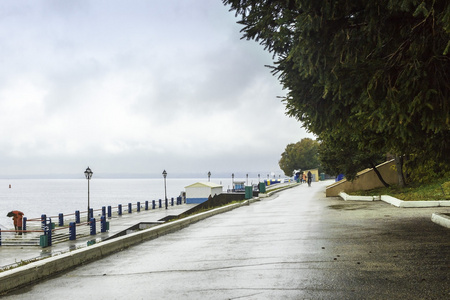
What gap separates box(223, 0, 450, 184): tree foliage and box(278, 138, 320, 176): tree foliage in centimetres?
8575

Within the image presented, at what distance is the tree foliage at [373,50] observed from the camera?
645cm

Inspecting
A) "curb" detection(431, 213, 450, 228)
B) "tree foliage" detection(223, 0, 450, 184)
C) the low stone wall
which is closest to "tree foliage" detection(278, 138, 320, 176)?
the low stone wall

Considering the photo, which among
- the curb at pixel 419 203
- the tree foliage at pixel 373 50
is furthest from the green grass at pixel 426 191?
the tree foliage at pixel 373 50

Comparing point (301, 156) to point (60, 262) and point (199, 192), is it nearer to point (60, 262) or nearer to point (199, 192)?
point (199, 192)

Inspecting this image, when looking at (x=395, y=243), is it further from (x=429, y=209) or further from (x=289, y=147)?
(x=289, y=147)

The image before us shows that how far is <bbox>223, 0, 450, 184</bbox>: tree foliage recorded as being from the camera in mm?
6449

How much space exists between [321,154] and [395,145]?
55.0ft

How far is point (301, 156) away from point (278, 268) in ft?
290

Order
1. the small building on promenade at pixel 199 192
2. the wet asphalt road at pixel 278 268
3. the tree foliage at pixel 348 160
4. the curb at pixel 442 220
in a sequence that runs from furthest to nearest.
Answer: the small building on promenade at pixel 199 192 < the tree foliage at pixel 348 160 < the curb at pixel 442 220 < the wet asphalt road at pixel 278 268

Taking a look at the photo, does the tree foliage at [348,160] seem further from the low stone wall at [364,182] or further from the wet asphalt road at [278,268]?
the wet asphalt road at [278,268]

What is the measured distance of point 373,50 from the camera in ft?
24.1

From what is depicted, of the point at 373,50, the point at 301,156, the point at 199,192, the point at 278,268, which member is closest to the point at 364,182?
the point at 373,50

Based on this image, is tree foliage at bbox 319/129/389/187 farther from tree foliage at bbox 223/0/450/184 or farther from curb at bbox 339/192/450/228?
tree foliage at bbox 223/0/450/184

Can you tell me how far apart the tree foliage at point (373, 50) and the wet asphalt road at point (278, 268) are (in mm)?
2554
